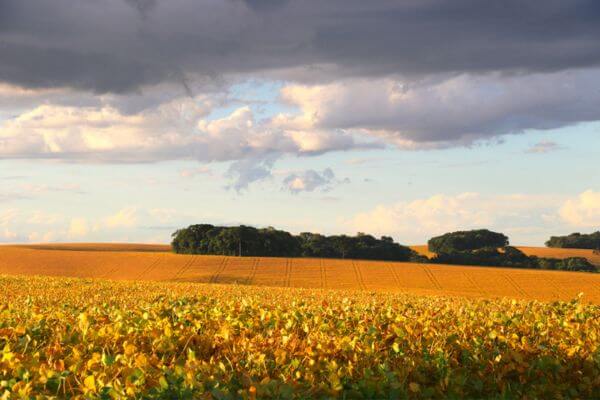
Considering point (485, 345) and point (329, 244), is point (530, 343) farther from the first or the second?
point (329, 244)

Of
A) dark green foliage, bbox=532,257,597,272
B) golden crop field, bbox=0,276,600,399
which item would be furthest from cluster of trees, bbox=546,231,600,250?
golden crop field, bbox=0,276,600,399

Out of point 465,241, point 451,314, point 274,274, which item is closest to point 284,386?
point 451,314

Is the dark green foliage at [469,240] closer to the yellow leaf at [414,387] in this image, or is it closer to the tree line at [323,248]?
the tree line at [323,248]

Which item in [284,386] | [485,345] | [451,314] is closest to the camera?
[284,386]

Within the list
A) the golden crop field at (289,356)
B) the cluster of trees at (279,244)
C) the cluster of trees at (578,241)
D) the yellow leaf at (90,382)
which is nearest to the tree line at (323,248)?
the cluster of trees at (279,244)

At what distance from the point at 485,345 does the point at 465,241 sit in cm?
11435

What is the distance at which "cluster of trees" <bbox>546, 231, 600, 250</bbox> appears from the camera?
450 feet

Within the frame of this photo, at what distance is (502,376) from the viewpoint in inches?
400

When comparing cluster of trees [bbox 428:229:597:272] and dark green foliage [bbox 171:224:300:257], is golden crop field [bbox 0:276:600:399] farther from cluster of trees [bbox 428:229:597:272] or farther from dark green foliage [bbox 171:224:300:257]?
cluster of trees [bbox 428:229:597:272]

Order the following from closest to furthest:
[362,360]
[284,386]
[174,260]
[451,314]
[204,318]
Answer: [284,386] → [362,360] → [204,318] → [451,314] → [174,260]

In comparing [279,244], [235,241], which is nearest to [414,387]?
[235,241]

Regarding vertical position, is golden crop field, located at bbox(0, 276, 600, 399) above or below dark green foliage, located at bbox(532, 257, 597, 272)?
below

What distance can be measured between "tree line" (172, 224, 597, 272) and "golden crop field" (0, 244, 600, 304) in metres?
8.97

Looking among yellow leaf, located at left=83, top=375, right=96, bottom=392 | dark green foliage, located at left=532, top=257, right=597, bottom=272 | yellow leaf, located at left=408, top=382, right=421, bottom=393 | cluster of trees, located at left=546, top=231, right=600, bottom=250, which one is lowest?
yellow leaf, located at left=408, top=382, right=421, bottom=393
